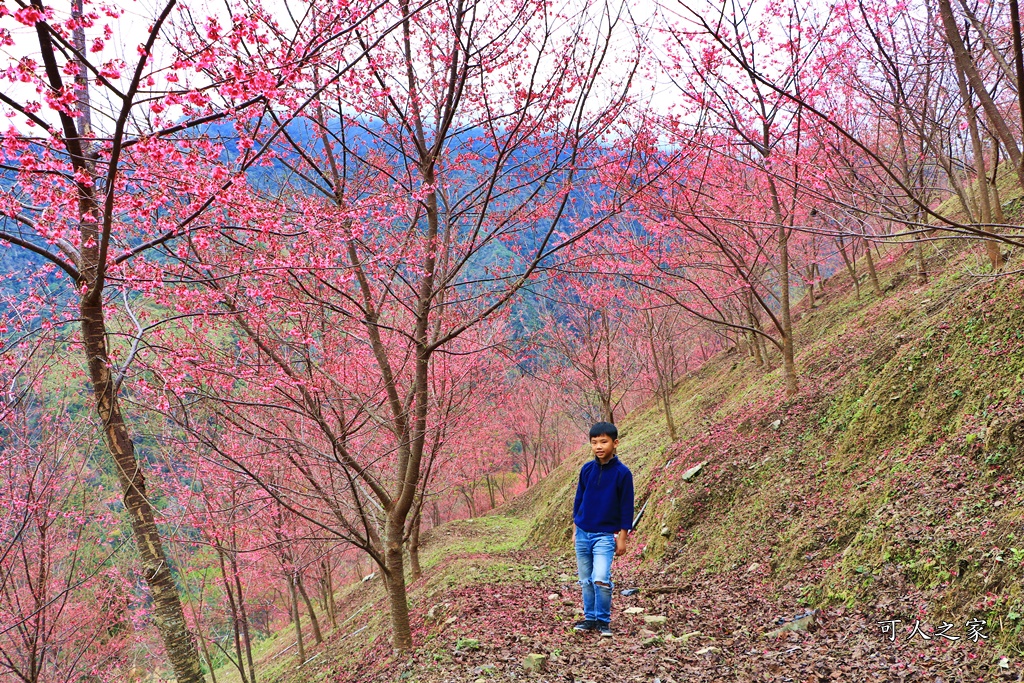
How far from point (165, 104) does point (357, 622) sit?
1418 cm

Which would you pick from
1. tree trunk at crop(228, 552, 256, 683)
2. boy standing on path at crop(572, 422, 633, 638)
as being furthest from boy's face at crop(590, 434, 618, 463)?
tree trunk at crop(228, 552, 256, 683)

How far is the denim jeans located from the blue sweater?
9 cm

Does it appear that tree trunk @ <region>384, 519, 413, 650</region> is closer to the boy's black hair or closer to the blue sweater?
the blue sweater

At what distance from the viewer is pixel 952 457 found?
17.4ft

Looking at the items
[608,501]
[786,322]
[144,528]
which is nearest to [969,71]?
[608,501]

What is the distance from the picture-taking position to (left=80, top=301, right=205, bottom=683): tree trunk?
4301mm

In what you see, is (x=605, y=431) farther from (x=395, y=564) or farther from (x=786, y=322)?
(x=786, y=322)

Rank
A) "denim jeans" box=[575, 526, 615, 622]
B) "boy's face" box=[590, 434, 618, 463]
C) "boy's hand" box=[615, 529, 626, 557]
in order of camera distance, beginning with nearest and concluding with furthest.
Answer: "boy's hand" box=[615, 529, 626, 557] < "denim jeans" box=[575, 526, 615, 622] < "boy's face" box=[590, 434, 618, 463]

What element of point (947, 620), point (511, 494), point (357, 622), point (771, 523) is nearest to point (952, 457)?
point (947, 620)

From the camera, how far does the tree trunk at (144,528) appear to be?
4.30 meters

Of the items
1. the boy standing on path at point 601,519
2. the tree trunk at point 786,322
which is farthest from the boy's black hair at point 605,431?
the tree trunk at point 786,322

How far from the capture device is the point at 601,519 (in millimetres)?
5160

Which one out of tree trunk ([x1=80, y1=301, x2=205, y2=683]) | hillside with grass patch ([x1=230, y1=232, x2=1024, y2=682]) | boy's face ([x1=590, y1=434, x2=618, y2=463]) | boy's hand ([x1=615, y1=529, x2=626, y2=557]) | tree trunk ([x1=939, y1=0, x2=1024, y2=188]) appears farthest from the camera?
boy's face ([x1=590, y1=434, x2=618, y2=463])

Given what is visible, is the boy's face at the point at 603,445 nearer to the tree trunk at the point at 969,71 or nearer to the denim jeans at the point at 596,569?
the denim jeans at the point at 596,569
